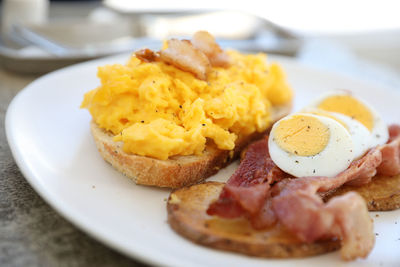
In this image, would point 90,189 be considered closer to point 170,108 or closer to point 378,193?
point 170,108

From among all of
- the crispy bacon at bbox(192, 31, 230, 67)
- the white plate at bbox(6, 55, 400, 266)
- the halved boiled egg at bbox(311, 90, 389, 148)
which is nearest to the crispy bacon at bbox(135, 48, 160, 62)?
the crispy bacon at bbox(192, 31, 230, 67)

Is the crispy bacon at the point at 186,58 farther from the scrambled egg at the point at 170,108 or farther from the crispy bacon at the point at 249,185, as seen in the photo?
the crispy bacon at the point at 249,185

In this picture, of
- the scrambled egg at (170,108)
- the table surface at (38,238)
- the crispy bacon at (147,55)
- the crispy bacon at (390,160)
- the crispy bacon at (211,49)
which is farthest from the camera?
the crispy bacon at (211,49)

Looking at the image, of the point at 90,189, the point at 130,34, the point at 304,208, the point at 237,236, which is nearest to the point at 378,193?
the point at 304,208

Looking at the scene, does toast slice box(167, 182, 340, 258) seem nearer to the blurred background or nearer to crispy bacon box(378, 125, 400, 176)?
crispy bacon box(378, 125, 400, 176)

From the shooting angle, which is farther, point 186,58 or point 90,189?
point 186,58

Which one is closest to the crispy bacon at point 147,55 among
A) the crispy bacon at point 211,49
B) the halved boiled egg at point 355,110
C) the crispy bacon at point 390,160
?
the crispy bacon at point 211,49
